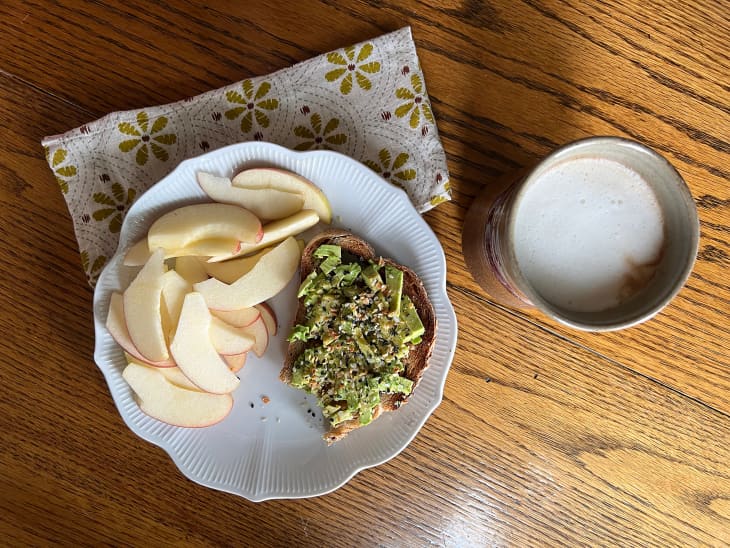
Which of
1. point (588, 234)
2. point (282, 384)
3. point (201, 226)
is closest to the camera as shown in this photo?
point (588, 234)

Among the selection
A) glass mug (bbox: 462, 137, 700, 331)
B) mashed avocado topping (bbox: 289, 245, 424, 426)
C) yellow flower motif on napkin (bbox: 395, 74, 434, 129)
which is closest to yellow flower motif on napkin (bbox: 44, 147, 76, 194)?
mashed avocado topping (bbox: 289, 245, 424, 426)

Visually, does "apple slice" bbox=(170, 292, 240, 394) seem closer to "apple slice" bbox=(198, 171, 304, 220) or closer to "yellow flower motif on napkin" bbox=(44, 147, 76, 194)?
Result: "apple slice" bbox=(198, 171, 304, 220)

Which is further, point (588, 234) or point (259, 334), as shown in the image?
point (259, 334)

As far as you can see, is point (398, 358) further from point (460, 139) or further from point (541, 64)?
point (541, 64)

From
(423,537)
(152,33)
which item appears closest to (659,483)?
(423,537)

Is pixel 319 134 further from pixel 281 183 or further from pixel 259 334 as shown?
pixel 259 334

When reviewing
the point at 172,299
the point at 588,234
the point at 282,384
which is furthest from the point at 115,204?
the point at 588,234

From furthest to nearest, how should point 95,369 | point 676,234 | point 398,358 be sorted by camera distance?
point 95,369 → point 398,358 → point 676,234
